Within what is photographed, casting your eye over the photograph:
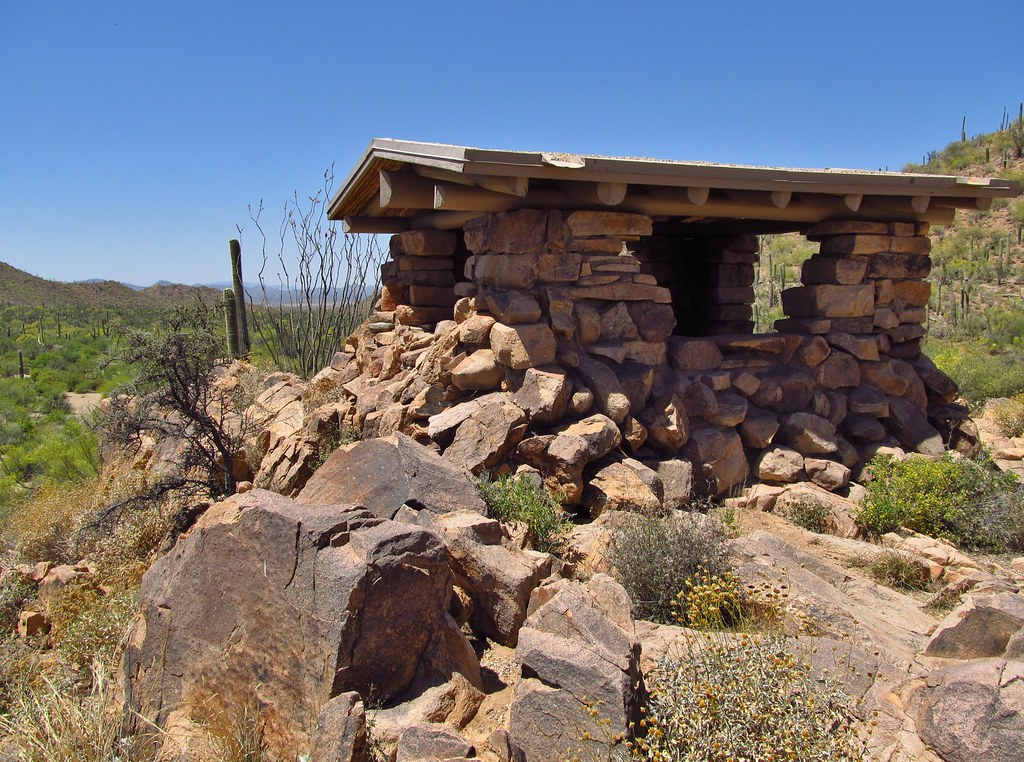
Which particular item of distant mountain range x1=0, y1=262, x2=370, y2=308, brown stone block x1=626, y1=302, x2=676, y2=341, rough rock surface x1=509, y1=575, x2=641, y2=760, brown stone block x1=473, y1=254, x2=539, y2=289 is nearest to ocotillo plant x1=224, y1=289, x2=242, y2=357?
brown stone block x1=473, y1=254, x2=539, y2=289

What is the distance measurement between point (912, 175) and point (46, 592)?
722 centimetres

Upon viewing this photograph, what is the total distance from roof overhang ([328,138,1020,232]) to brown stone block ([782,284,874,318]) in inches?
26.1

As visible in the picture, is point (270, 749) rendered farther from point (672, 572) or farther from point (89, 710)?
point (672, 572)

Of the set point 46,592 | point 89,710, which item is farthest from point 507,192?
point 46,592

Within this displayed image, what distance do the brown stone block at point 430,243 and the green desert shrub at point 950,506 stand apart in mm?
4466

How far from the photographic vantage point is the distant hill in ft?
109

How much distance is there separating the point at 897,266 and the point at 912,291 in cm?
31

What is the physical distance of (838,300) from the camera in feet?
20.8

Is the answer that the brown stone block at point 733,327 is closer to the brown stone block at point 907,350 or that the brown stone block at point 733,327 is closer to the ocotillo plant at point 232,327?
the brown stone block at point 907,350

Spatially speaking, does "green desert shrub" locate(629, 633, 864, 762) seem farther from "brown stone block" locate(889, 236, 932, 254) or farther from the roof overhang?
"brown stone block" locate(889, 236, 932, 254)

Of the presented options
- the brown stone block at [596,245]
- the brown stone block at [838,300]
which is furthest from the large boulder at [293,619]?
the brown stone block at [838,300]

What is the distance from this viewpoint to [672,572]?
11.8ft

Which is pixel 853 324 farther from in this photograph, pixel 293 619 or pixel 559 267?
pixel 293 619

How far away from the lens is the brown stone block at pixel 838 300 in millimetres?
6332
